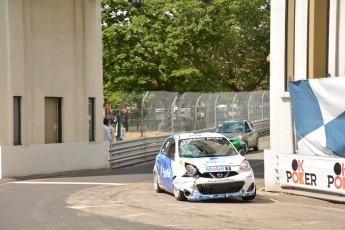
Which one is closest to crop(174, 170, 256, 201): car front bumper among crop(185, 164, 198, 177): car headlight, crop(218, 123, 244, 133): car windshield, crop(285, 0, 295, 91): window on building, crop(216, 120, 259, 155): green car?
crop(185, 164, 198, 177): car headlight

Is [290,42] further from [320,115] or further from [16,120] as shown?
[16,120]

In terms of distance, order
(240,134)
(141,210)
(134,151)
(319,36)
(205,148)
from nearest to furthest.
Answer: (141,210), (205,148), (319,36), (134,151), (240,134)

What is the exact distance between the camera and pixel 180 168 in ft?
45.9

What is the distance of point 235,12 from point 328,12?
38140 millimetres

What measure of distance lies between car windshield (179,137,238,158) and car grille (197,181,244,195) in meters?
1.12

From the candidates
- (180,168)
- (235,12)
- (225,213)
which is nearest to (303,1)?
(180,168)

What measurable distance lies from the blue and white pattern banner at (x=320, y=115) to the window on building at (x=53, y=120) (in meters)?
10.4

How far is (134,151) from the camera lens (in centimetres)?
2703

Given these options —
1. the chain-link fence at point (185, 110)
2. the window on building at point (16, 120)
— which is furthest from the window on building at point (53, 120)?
the chain-link fence at point (185, 110)

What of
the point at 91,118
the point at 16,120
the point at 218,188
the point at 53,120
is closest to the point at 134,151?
the point at 91,118

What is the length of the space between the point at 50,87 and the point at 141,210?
432 inches

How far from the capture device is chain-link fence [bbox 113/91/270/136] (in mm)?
30109

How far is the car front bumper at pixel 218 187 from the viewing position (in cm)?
1345

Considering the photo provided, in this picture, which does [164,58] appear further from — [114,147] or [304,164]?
[304,164]
